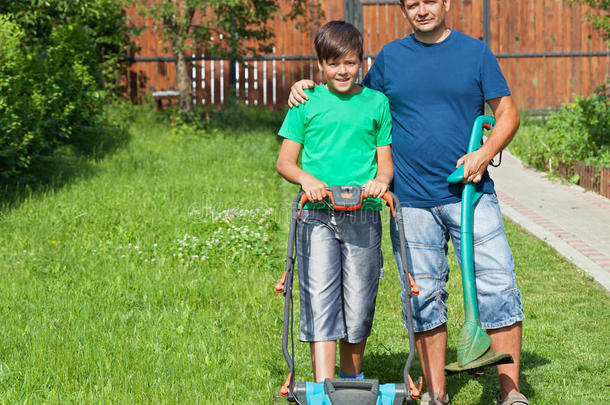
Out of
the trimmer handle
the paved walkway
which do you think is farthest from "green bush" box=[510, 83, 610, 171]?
the trimmer handle

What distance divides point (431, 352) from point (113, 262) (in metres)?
3.62

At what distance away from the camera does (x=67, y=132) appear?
11062 millimetres

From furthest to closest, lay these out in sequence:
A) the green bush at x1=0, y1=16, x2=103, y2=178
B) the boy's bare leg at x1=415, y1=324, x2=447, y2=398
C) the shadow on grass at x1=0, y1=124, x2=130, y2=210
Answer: the shadow on grass at x1=0, y1=124, x2=130, y2=210, the green bush at x1=0, y1=16, x2=103, y2=178, the boy's bare leg at x1=415, y1=324, x2=447, y2=398

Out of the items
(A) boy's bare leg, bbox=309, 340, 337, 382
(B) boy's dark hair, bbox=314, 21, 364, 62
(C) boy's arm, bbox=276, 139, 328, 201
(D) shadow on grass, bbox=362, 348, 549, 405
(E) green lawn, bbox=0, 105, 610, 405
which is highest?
(B) boy's dark hair, bbox=314, 21, 364, 62

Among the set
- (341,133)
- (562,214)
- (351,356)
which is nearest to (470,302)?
(351,356)

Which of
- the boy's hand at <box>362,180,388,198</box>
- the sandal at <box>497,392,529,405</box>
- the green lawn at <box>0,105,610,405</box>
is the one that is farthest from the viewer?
the green lawn at <box>0,105,610,405</box>

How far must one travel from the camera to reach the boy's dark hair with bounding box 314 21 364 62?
363 centimetres

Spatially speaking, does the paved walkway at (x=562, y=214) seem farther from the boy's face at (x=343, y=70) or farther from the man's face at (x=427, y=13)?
the boy's face at (x=343, y=70)

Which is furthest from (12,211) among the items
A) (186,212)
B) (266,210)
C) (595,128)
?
(595,128)

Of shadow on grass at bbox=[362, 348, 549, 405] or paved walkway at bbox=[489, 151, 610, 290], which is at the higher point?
paved walkway at bbox=[489, 151, 610, 290]

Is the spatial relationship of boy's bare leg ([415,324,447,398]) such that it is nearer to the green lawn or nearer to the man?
the man

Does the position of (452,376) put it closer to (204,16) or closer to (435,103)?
(435,103)

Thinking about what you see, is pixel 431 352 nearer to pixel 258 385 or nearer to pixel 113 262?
pixel 258 385

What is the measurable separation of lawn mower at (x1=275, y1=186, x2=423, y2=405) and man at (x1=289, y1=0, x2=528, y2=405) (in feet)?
1.20
